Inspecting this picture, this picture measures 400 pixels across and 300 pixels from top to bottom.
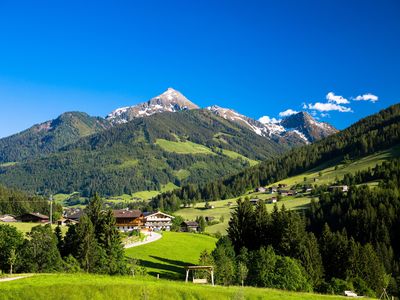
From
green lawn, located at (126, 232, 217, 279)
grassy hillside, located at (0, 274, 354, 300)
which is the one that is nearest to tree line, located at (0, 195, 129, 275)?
green lawn, located at (126, 232, 217, 279)

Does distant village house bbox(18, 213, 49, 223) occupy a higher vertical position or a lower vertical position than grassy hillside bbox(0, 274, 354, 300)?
higher

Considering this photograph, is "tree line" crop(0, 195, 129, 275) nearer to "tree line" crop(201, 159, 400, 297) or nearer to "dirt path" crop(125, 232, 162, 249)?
"tree line" crop(201, 159, 400, 297)

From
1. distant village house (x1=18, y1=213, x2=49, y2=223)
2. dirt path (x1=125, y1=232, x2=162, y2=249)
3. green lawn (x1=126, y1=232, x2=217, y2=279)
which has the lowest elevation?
green lawn (x1=126, y1=232, x2=217, y2=279)

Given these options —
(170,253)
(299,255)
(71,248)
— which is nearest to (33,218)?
(170,253)

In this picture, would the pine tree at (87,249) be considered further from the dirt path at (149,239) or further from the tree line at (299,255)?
the dirt path at (149,239)

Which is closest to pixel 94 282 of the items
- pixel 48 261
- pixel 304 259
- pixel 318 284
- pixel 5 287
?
pixel 5 287

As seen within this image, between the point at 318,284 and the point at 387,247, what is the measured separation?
82.2 metres

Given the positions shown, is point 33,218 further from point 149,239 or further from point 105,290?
point 105,290

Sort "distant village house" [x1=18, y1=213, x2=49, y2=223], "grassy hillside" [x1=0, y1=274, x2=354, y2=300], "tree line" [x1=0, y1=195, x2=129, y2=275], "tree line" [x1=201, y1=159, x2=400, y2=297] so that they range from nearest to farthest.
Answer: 1. "grassy hillside" [x1=0, y1=274, x2=354, y2=300]
2. "tree line" [x1=0, y1=195, x2=129, y2=275]
3. "tree line" [x1=201, y1=159, x2=400, y2=297]
4. "distant village house" [x1=18, y1=213, x2=49, y2=223]

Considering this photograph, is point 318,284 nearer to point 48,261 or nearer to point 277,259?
point 277,259

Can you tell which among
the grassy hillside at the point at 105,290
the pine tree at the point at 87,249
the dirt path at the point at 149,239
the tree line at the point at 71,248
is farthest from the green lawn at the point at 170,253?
the grassy hillside at the point at 105,290

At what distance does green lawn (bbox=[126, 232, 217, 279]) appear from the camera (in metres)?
91.1

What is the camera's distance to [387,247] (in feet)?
484

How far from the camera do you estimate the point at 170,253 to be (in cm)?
→ 11175
